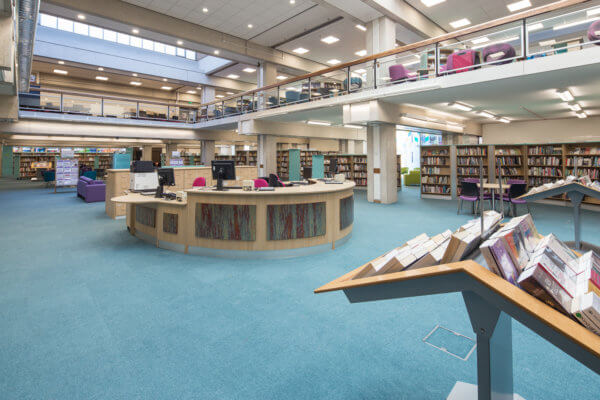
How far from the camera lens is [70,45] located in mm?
15734

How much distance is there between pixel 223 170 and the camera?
5.39 metres

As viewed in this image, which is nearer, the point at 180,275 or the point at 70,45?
the point at 180,275

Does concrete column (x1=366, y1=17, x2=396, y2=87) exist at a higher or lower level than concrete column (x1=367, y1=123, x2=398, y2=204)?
higher

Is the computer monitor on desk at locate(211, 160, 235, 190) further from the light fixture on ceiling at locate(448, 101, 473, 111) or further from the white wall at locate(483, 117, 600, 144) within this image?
the white wall at locate(483, 117, 600, 144)

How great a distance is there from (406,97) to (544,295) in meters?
8.71

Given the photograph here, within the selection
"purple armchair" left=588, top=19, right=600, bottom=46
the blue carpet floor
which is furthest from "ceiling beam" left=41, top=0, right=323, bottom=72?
"purple armchair" left=588, top=19, right=600, bottom=46

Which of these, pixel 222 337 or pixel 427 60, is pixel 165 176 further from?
pixel 427 60

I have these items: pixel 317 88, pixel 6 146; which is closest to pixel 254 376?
pixel 317 88

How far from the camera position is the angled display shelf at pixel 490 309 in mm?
859

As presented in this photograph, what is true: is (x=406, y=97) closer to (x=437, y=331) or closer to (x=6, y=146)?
(x=437, y=331)

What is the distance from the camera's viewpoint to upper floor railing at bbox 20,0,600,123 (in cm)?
607

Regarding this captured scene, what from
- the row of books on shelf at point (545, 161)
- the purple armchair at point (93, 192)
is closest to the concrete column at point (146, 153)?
the purple armchair at point (93, 192)

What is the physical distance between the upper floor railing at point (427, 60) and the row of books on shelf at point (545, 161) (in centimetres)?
414

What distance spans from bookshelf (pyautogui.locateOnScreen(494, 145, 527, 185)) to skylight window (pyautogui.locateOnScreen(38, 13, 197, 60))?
49.7ft
